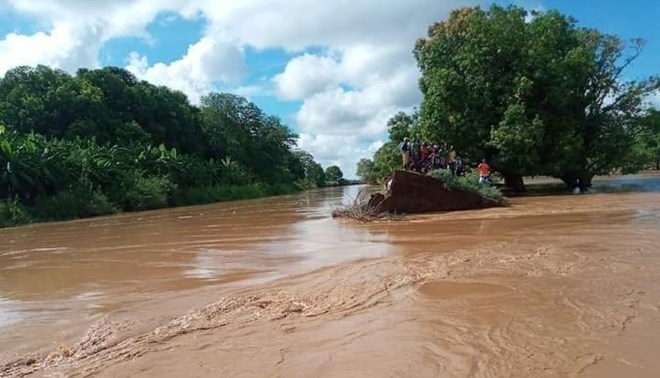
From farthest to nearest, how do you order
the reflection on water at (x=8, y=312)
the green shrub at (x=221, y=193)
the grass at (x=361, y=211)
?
1. the green shrub at (x=221, y=193)
2. the grass at (x=361, y=211)
3. the reflection on water at (x=8, y=312)

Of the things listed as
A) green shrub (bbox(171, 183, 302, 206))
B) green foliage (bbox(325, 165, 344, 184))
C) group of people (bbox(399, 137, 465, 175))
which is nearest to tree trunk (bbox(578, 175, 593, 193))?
group of people (bbox(399, 137, 465, 175))

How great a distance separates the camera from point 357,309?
18.7 feet

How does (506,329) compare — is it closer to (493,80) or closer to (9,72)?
A: (493,80)

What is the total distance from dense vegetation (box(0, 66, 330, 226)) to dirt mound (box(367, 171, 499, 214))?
19.3 m

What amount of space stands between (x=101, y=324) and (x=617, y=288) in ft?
18.2

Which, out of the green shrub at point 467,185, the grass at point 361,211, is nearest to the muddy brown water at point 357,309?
the grass at point 361,211

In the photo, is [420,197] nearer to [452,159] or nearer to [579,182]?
[452,159]

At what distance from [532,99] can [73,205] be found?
25.1 meters

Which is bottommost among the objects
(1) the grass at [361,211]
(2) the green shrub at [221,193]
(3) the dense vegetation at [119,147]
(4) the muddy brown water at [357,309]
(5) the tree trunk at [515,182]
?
(4) the muddy brown water at [357,309]

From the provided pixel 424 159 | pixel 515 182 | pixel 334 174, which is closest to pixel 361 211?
pixel 424 159

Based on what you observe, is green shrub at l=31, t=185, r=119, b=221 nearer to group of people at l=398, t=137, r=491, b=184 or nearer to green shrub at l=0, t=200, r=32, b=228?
green shrub at l=0, t=200, r=32, b=228

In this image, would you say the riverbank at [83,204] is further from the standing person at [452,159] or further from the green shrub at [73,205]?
the standing person at [452,159]

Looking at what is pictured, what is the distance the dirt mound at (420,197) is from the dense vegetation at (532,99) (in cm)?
688

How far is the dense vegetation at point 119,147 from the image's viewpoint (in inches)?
1202
